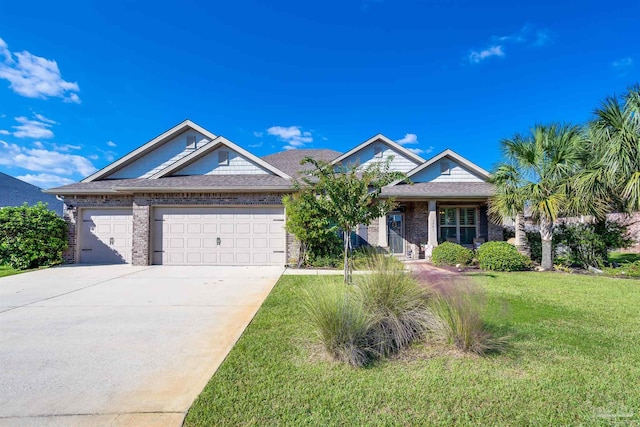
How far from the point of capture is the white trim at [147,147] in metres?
13.6

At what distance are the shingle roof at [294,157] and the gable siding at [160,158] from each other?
4.78 meters

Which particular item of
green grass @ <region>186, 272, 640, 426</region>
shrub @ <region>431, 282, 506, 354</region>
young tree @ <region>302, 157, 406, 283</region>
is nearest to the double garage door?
young tree @ <region>302, 157, 406, 283</region>

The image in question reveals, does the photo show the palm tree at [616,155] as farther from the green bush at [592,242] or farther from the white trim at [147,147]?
the white trim at [147,147]

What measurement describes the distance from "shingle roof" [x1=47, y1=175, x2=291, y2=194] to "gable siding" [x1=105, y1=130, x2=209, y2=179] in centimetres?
67

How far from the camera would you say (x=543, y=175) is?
10.4 meters

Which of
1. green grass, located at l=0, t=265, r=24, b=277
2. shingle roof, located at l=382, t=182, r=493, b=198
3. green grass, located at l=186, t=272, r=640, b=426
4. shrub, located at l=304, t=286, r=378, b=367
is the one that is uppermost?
shingle roof, located at l=382, t=182, r=493, b=198

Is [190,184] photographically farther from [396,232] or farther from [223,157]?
[396,232]

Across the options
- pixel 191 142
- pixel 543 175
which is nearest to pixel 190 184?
pixel 191 142

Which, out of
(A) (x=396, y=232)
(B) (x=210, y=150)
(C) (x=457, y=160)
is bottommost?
(A) (x=396, y=232)

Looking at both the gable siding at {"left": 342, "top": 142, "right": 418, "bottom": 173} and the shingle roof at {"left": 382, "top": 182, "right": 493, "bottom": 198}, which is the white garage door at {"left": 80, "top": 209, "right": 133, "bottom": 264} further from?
the shingle roof at {"left": 382, "top": 182, "right": 493, "bottom": 198}

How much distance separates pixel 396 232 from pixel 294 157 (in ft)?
28.7

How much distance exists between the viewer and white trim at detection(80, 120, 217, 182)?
1358 centimetres

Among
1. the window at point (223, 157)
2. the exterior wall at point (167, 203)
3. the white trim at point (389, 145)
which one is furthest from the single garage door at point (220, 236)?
the white trim at point (389, 145)

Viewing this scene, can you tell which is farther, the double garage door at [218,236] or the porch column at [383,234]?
the porch column at [383,234]
